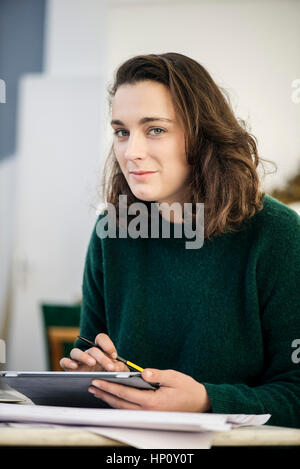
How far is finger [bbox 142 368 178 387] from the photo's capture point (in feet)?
2.20

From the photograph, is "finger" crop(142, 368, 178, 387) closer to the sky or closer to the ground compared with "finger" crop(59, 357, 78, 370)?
closer to the sky

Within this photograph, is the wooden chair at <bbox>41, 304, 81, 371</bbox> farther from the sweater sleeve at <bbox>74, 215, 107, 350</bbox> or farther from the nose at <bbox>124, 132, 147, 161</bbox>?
the nose at <bbox>124, 132, 147, 161</bbox>

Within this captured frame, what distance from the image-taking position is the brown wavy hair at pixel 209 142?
3.64 feet

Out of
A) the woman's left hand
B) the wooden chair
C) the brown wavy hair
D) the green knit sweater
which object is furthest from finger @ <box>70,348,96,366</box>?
the wooden chair

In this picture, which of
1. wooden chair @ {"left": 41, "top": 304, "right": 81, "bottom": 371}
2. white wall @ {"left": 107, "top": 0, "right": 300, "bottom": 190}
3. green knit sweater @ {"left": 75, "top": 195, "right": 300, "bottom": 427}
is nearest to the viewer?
green knit sweater @ {"left": 75, "top": 195, "right": 300, "bottom": 427}

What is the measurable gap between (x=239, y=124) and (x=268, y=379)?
0.55 m

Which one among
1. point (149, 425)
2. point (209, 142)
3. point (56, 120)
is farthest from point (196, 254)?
point (56, 120)

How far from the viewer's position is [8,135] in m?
3.96

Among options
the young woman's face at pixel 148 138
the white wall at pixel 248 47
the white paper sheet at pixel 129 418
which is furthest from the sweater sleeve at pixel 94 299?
the white wall at pixel 248 47

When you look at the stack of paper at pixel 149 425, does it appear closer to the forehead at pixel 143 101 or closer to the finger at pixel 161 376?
the finger at pixel 161 376

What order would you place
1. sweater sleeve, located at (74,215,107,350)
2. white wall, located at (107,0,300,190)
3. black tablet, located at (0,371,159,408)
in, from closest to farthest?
black tablet, located at (0,371,159,408)
sweater sleeve, located at (74,215,107,350)
white wall, located at (107,0,300,190)

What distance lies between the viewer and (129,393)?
699mm

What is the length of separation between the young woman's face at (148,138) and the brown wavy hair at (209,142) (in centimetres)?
2

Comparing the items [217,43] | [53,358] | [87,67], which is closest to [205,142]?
[53,358]
